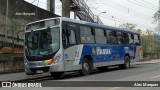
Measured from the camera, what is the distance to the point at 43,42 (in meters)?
18.7

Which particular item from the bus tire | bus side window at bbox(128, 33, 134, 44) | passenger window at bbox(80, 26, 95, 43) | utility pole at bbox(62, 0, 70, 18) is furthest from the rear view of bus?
bus side window at bbox(128, 33, 134, 44)

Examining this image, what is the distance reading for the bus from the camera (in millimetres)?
18391

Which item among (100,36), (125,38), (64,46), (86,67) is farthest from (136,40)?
(64,46)

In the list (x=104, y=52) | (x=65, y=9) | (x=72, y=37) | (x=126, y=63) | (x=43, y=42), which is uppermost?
(x=65, y=9)

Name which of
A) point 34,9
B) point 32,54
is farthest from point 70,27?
point 34,9

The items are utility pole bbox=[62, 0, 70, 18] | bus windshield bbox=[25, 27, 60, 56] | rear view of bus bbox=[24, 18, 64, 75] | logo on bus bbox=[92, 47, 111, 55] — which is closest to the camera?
rear view of bus bbox=[24, 18, 64, 75]

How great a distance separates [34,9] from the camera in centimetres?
2939

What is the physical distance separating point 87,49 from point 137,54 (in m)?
9.56

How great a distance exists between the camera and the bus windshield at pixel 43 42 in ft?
60.4

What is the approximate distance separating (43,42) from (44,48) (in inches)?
12.9

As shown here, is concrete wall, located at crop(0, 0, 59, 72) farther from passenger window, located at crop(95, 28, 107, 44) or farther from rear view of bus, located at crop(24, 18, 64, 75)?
passenger window, located at crop(95, 28, 107, 44)

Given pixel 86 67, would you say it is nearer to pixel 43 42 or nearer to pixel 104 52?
pixel 104 52

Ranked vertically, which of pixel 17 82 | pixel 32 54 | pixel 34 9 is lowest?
pixel 17 82

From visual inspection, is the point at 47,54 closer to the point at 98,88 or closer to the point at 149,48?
the point at 98,88
